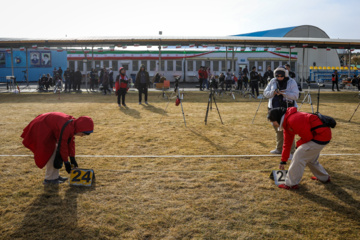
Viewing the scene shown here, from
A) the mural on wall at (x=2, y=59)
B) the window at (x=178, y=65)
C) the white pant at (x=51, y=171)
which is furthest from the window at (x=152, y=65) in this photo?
the white pant at (x=51, y=171)

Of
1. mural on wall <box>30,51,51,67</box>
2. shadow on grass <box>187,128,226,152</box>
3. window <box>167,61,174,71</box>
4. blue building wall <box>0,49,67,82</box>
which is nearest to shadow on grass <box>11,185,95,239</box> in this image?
shadow on grass <box>187,128,226,152</box>

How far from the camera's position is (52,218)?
385 cm

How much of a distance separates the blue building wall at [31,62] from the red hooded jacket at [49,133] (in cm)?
3672

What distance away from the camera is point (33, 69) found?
3844 centimetres

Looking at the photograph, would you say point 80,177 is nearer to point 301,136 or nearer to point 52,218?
point 52,218

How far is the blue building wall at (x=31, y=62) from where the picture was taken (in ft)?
122

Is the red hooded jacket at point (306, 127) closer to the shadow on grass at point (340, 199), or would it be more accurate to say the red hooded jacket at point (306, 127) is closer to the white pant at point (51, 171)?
the shadow on grass at point (340, 199)

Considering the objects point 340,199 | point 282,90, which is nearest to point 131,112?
point 282,90

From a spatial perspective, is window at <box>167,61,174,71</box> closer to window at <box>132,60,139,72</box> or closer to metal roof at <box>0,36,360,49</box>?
window at <box>132,60,139,72</box>

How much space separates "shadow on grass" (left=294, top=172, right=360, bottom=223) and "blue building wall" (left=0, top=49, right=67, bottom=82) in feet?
127

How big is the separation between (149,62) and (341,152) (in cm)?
2805

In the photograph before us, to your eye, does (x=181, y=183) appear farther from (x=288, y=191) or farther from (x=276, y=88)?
(x=276, y=88)

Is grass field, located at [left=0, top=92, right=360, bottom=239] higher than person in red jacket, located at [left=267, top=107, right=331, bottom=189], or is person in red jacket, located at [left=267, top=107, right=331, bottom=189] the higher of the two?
person in red jacket, located at [left=267, top=107, right=331, bottom=189]

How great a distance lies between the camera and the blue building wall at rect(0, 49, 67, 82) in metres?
37.2
